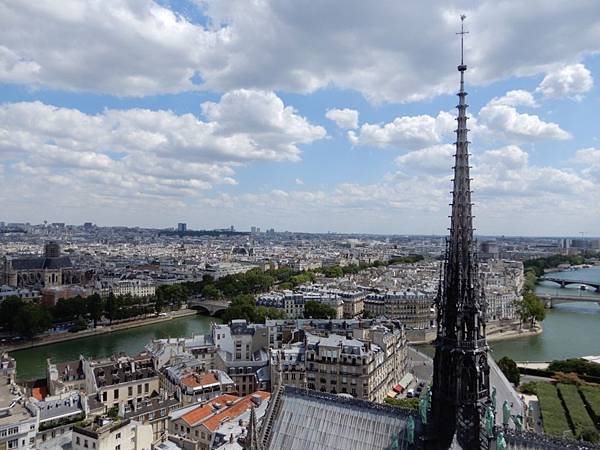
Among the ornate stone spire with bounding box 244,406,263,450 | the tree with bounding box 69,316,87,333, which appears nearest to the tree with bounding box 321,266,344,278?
the tree with bounding box 69,316,87,333

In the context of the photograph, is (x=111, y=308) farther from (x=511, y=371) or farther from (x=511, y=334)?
(x=511, y=334)

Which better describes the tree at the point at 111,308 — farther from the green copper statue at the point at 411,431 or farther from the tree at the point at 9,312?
the green copper statue at the point at 411,431

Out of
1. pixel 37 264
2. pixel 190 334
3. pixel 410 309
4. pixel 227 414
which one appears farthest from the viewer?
pixel 37 264

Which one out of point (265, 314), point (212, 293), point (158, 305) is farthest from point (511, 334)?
point (158, 305)

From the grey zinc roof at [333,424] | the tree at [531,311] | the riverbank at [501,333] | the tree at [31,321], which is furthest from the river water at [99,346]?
the tree at [531,311]

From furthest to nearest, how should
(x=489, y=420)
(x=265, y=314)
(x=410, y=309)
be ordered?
(x=410, y=309) < (x=265, y=314) < (x=489, y=420)

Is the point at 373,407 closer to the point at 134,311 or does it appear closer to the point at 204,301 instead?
the point at 134,311
